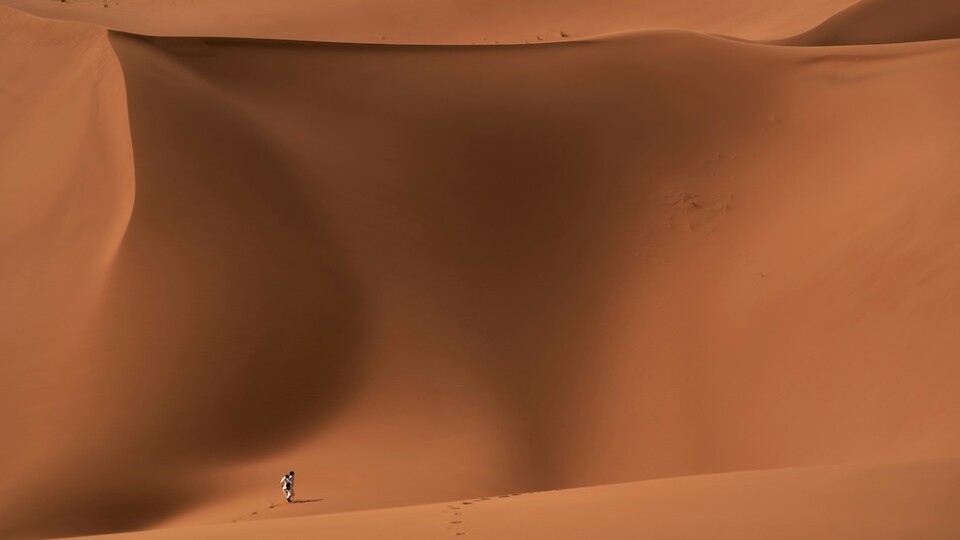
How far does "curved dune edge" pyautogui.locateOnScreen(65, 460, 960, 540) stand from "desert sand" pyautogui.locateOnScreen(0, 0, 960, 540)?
290 cm

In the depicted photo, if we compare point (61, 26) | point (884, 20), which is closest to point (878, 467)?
point (884, 20)

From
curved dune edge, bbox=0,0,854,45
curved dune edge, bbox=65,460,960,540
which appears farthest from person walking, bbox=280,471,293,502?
curved dune edge, bbox=0,0,854,45

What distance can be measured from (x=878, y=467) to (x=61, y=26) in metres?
13.3

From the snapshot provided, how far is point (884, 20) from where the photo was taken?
53.0 feet

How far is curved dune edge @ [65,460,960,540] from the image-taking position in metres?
5.21

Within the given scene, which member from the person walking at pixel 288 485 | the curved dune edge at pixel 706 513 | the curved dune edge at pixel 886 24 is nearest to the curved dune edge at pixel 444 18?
the curved dune edge at pixel 886 24

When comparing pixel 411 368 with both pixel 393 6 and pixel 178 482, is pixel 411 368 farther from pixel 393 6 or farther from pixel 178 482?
pixel 393 6

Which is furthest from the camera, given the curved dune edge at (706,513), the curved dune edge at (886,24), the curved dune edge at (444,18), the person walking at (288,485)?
the curved dune edge at (444,18)

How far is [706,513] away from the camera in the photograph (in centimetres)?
558

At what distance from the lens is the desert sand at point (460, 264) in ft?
34.2

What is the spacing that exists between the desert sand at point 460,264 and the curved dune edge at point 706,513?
290cm

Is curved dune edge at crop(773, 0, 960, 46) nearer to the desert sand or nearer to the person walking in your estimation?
the desert sand

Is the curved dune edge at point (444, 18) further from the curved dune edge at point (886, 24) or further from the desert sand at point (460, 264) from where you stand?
the desert sand at point (460, 264)

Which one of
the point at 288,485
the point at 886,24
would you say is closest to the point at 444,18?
the point at 886,24
